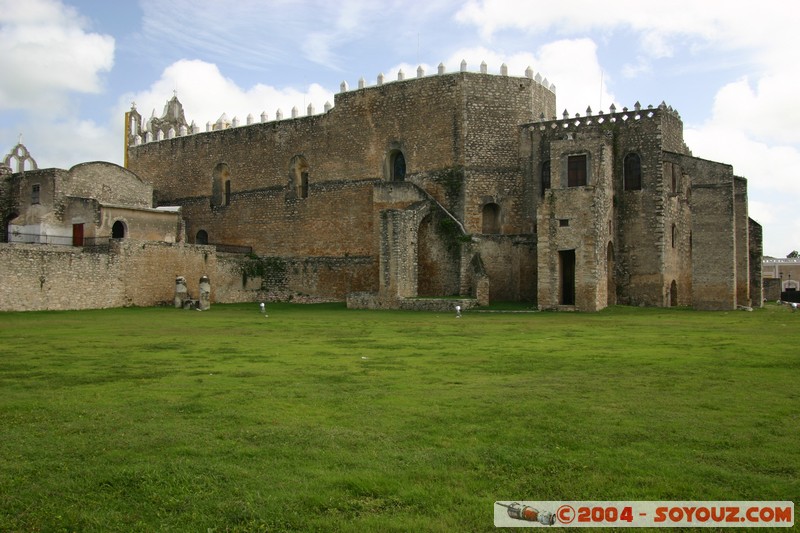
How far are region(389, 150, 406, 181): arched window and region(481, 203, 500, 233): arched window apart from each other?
195 inches

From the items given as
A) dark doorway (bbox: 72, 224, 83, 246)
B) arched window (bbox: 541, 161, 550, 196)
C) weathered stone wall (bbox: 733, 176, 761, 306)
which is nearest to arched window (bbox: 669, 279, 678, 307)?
weathered stone wall (bbox: 733, 176, 761, 306)

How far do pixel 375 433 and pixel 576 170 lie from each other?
973 inches

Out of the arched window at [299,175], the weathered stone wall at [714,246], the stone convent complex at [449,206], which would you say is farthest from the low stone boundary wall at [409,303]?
the arched window at [299,175]

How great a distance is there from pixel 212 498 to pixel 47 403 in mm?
4075

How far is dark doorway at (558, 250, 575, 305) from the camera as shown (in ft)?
98.3

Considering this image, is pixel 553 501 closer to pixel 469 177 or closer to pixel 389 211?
pixel 389 211

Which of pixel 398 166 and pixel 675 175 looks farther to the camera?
pixel 398 166

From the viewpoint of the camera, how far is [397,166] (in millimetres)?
37562

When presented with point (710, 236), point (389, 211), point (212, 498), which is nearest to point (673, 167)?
point (710, 236)

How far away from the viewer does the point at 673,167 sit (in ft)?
104

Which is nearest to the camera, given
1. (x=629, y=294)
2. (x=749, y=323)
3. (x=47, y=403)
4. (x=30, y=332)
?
(x=47, y=403)

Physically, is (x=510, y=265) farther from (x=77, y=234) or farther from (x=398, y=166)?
(x=77, y=234)

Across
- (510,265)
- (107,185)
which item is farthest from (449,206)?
(107,185)

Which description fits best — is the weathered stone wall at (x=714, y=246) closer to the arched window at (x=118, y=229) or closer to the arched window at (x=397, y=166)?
the arched window at (x=397, y=166)
